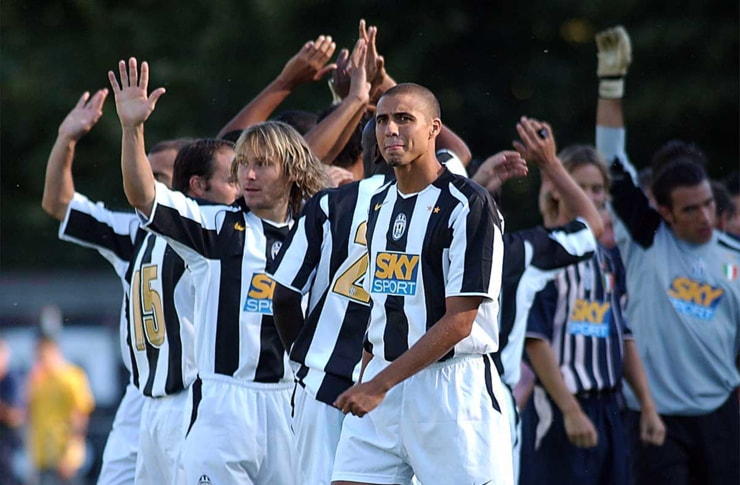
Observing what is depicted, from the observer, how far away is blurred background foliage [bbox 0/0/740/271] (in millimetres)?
18266

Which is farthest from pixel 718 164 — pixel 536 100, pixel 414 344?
pixel 414 344

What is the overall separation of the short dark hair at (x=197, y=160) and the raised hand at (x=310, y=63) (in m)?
0.87

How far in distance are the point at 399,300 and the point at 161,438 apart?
1.83 meters

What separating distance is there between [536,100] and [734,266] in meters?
9.71

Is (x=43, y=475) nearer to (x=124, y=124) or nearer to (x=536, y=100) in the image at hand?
(x=536, y=100)

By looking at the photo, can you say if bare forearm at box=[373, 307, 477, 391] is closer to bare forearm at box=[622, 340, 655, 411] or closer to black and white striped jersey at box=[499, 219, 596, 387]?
black and white striped jersey at box=[499, 219, 596, 387]

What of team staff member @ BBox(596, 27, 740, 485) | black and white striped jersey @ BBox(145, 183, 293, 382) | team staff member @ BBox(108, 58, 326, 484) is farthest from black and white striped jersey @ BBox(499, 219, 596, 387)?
team staff member @ BBox(596, 27, 740, 485)

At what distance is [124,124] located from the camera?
20.9 feet

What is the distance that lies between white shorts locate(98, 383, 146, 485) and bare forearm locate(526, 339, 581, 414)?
219 centimetres

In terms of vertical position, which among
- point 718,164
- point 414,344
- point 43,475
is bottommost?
point 43,475

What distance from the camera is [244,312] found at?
6809 millimetres

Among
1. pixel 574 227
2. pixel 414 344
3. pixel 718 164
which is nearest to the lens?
pixel 414 344

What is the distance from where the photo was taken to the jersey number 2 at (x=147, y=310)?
7320 millimetres

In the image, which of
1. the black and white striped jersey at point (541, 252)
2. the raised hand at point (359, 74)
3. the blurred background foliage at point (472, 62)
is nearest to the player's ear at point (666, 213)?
the black and white striped jersey at point (541, 252)
